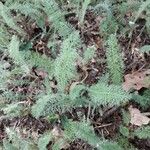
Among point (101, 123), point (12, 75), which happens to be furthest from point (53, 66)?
point (101, 123)

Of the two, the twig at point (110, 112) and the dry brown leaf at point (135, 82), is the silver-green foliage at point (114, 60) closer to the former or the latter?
the dry brown leaf at point (135, 82)

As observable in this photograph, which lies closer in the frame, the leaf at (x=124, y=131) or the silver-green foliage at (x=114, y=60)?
the leaf at (x=124, y=131)

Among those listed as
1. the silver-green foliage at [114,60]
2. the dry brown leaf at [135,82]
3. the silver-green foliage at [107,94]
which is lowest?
the dry brown leaf at [135,82]

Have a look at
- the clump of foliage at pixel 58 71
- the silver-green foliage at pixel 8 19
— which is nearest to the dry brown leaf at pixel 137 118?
the clump of foliage at pixel 58 71

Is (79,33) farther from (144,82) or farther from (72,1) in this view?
(144,82)

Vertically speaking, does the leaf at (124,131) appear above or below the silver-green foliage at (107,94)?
below

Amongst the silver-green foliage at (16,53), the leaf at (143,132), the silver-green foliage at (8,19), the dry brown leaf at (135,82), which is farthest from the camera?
the silver-green foliage at (8,19)
